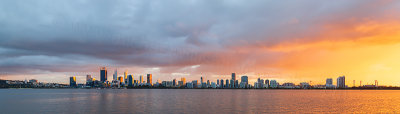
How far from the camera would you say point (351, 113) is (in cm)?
8175

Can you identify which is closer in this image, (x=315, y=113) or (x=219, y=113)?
(x=219, y=113)

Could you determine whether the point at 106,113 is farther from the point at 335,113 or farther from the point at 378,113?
the point at 378,113

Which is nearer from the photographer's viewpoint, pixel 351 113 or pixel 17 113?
pixel 17 113

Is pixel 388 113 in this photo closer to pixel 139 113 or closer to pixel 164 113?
pixel 164 113

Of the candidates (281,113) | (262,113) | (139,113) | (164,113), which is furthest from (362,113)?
(139,113)

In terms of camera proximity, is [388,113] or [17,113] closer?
[17,113]

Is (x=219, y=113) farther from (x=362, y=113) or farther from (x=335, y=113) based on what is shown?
(x=362, y=113)

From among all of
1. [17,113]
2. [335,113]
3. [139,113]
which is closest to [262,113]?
[335,113]

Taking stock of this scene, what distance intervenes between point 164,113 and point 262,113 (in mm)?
27367

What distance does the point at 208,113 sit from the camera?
2901 inches

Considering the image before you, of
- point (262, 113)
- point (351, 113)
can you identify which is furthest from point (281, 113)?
point (351, 113)

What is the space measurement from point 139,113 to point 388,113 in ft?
240

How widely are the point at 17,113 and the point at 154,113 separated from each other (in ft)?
127

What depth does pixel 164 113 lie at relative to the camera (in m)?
73.2
